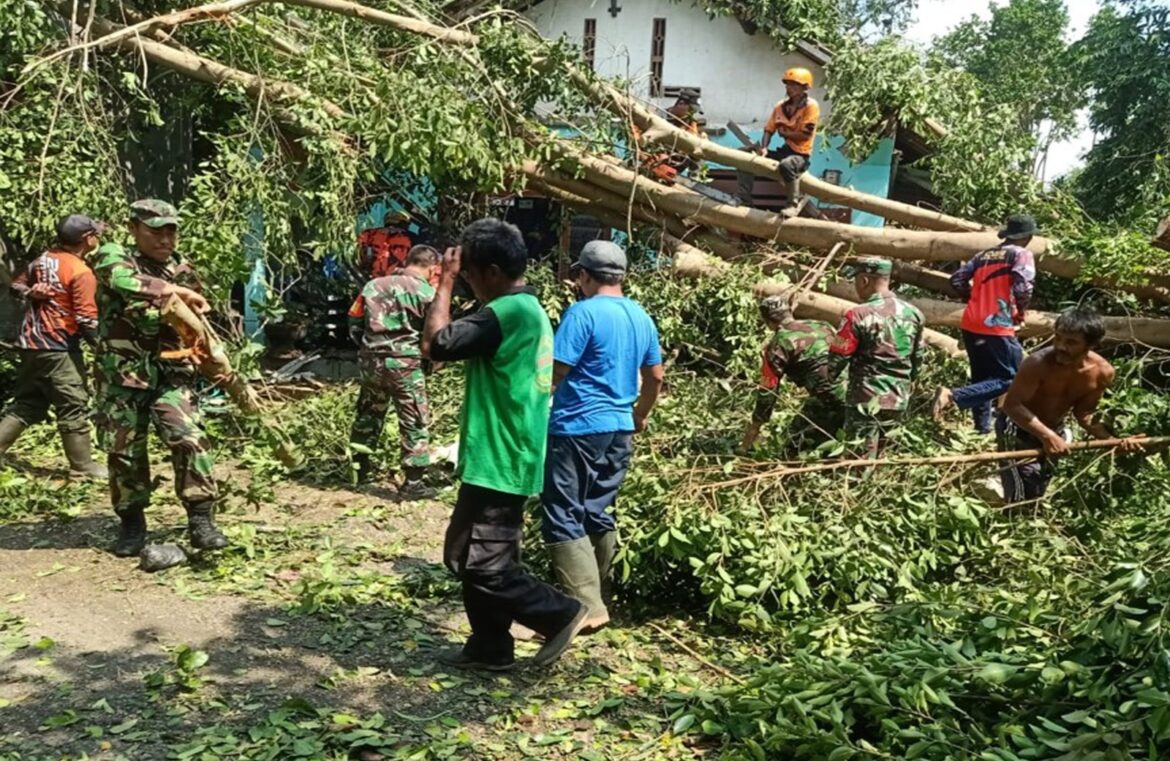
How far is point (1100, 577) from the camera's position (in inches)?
156

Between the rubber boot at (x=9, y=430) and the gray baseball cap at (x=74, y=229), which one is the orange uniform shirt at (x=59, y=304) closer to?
the gray baseball cap at (x=74, y=229)

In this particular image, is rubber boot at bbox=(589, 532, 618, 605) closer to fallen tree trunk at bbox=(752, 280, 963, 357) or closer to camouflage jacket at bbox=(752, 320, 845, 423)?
camouflage jacket at bbox=(752, 320, 845, 423)

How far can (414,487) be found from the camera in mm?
6535

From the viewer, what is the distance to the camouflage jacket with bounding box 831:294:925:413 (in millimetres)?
5617

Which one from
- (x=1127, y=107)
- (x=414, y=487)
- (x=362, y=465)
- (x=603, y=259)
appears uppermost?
(x=1127, y=107)

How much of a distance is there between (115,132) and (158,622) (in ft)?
19.4

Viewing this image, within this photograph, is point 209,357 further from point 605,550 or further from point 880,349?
point 880,349

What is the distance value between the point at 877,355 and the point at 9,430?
18.0ft

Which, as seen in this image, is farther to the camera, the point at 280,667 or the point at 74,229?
the point at 74,229

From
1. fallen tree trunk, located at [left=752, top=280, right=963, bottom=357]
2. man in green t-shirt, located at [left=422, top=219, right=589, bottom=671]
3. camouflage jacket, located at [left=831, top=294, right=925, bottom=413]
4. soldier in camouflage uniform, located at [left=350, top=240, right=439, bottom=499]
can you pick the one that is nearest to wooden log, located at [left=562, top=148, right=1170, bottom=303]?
fallen tree trunk, located at [left=752, top=280, right=963, bottom=357]

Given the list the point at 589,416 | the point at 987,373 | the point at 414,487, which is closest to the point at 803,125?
the point at 987,373

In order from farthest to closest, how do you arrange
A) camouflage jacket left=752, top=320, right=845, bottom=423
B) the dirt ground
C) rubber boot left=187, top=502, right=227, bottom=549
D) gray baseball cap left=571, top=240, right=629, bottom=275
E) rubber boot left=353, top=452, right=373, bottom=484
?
rubber boot left=353, top=452, right=373, bottom=484
camouflage jacket left=752, top=320, right=845, bottom=423
rubber boot left=187, top=502, right=227, bottom=549
gray baseball cap left=571, top=240, right=629, bottom=275
the dirt ground

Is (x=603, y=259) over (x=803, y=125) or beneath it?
beneath

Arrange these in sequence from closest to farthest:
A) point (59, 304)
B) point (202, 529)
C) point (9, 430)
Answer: point (202, 529), point (59, 304), point (9, 430)
